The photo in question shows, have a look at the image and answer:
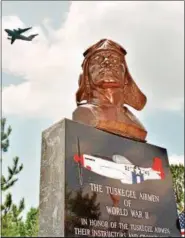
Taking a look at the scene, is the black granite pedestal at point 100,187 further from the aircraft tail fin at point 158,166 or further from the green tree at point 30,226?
the green tree at point 30,226

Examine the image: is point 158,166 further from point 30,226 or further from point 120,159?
point 30,226

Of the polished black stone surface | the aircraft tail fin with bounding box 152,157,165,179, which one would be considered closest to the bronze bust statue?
the polished black stone surface

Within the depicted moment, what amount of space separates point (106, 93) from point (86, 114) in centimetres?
60

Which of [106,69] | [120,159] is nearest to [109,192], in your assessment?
[120,159]

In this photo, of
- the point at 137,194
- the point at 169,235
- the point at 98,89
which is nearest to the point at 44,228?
the point at 137,194

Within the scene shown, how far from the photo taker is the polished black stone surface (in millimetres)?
4113

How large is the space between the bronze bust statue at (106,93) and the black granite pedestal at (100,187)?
0.31m

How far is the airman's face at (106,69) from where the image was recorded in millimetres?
5586

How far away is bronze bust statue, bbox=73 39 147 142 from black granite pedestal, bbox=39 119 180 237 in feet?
1.01

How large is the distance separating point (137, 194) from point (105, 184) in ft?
1.81

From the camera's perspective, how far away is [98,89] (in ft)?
18.5

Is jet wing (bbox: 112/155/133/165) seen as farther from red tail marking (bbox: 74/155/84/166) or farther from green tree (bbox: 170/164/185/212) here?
green tree (bbox: 170/164/185/212)

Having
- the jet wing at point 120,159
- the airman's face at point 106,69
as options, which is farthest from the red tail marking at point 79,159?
the airman's face at point 106,69

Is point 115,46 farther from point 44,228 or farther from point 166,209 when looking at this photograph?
point 44,228
